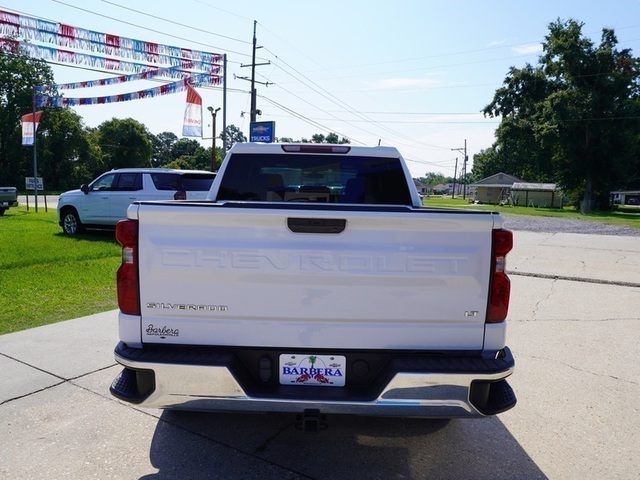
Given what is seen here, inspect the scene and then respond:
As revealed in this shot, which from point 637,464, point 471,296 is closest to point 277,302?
point 471,296

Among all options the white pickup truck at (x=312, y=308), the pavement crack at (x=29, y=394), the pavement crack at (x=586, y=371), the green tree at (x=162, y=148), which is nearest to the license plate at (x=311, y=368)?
the white pickup truck at (x=312, y=308)

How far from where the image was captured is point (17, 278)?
792cm

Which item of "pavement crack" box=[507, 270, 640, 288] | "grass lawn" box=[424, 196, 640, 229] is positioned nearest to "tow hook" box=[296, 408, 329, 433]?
"pavement crack" box=[507, 270, 640, 288]

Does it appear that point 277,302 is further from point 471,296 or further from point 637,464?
point 637,464

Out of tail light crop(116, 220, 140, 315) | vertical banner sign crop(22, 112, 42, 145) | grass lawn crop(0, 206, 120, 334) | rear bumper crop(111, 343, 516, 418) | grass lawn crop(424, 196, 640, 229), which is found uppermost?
vertical banner sign crop(22, 112, 42, 145)

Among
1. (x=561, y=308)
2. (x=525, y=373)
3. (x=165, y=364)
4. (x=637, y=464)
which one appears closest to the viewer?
(x=165, y=364)

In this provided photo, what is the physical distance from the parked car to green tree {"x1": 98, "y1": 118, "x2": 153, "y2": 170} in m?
70.2

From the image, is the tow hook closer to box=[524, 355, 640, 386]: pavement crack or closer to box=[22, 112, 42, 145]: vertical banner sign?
box=[524, 355, 640, 386]: pavement crack

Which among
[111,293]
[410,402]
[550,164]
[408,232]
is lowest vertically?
[111,293]

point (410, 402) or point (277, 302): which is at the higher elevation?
point (277, 302)

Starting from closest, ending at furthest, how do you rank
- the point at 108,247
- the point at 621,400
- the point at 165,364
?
the point at 165,364 → the point at 621,400 → the point at 108,247

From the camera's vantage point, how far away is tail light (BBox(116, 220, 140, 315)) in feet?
8.07

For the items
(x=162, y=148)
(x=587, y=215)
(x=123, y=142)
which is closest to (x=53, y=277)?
(x=587, y=215)

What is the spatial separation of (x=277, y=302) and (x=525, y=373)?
123 inches
